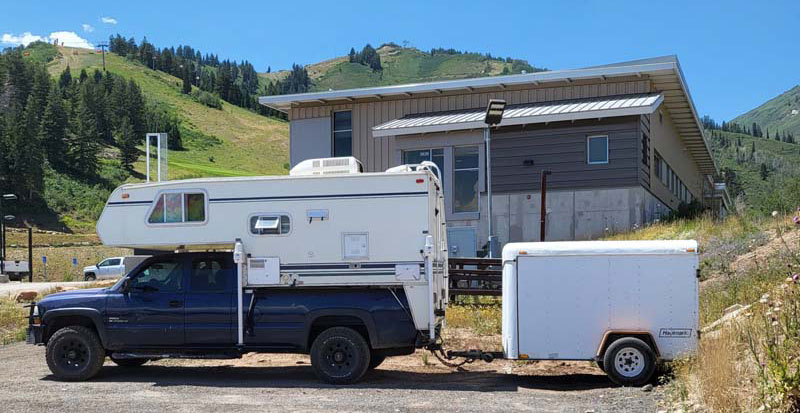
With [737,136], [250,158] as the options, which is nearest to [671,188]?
[250,158]

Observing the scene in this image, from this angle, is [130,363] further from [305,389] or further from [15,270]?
[15,270]

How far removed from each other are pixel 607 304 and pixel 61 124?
4191 inches

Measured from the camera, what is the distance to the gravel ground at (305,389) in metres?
9.11

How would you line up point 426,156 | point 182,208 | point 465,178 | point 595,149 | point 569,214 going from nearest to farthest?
point 182,208, point 595,149, point 569,214, point 465,178, point 426,156

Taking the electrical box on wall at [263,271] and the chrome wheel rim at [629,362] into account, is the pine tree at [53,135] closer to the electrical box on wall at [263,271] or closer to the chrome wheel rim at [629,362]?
the electrical box on wall at [263,271]

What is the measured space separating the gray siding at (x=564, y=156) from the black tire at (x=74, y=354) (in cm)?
1590

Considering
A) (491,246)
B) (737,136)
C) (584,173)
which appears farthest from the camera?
(737,136)

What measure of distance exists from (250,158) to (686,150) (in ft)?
319

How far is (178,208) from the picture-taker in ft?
37.2

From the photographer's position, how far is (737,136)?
15375cm

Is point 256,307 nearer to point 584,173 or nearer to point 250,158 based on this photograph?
point 584,173

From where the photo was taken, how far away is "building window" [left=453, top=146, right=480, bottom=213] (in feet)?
83.1

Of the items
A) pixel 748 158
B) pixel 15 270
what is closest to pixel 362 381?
pixel 15 270

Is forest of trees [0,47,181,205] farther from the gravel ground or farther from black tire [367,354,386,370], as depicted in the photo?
black tire [367,354,386,370]
